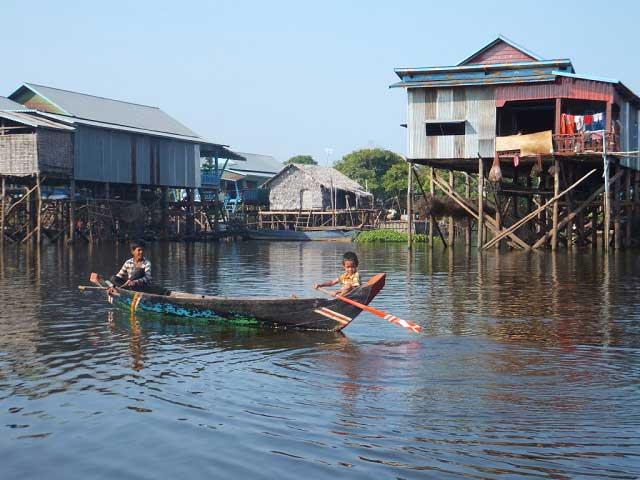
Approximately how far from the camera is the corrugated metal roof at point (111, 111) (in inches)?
1443

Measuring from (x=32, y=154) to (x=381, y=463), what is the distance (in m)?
29.7

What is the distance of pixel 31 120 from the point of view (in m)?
33.0

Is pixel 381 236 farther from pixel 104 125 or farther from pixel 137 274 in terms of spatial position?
pixel 137 274

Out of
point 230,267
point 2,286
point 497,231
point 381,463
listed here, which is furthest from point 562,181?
point 381,463

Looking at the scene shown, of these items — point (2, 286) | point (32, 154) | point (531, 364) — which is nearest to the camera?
point (531, 364)

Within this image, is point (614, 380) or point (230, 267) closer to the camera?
point (614, 380)

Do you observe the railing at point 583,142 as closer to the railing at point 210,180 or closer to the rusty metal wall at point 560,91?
the rusty metal wall at point 560,91

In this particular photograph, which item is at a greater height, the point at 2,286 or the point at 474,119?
the point at 474,119

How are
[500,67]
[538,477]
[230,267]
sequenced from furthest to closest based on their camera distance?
[500,67] < [230,267] < [538,477]

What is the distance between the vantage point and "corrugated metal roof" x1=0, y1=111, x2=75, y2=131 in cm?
3234

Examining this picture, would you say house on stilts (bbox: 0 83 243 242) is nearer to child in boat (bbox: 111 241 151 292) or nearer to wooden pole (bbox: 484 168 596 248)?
wooden pole (bbox: 484 168 596 248)

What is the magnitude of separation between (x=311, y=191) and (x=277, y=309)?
4164 centimetres

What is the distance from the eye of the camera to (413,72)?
28.8 m

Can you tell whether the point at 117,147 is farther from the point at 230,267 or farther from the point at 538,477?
the point at 538,477
